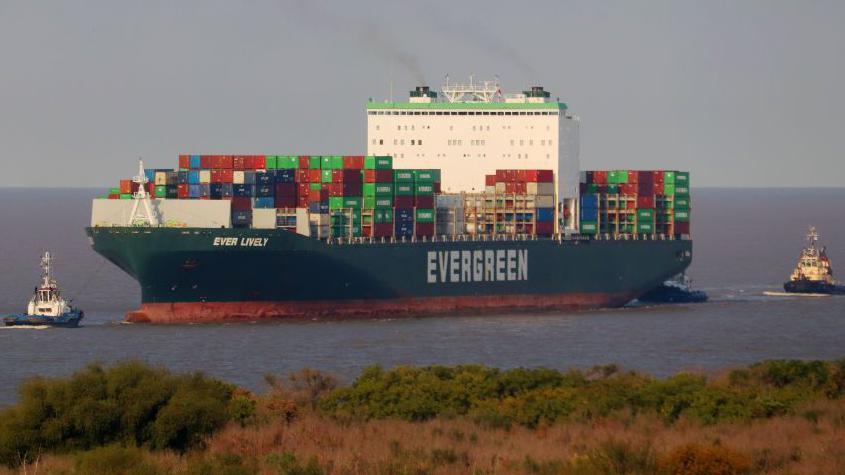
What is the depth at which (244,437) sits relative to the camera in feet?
92.9

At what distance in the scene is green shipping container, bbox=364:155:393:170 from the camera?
5547 centimetres

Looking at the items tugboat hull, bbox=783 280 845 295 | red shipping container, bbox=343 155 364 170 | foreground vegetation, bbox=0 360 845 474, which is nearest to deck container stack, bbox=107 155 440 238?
red shipping container, bbox=343 155 364 170

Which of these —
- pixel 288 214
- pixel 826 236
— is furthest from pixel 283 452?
pixel 826 236

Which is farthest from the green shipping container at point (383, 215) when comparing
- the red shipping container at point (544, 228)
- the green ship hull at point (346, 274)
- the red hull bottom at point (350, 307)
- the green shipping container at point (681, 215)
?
the green shipping container at point (681, 215)

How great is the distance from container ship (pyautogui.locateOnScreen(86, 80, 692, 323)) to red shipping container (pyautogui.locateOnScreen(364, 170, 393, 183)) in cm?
5

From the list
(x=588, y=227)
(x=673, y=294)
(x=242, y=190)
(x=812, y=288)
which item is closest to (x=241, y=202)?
(x=242, y=190)

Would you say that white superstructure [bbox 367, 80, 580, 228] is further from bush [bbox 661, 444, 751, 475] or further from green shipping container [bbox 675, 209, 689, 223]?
bush [bbox 661, 444, 751, 475]

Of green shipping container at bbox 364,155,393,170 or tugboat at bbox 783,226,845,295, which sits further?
tugboat at bbox 783,226,845,295

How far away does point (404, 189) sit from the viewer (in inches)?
2218

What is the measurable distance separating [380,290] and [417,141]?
10701 millimetres

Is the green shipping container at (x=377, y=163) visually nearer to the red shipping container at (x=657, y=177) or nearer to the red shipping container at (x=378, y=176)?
the red shipping container at (x=378, y=176)

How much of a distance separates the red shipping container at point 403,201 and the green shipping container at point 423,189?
33 centimetres

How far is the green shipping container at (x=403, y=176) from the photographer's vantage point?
56.1 metres

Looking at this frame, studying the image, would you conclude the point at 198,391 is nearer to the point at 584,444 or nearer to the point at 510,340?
the point at 584,444
